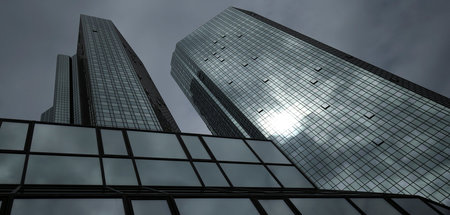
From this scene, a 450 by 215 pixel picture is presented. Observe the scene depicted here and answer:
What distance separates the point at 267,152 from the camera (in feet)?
70.8

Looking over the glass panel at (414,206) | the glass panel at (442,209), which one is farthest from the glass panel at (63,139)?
the glass panel at (442,209)

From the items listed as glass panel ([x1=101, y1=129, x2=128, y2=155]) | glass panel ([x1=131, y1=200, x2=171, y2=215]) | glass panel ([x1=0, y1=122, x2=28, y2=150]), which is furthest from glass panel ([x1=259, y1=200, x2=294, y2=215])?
glass panel ([x1=0, y1=122, x2=28, y2=150])

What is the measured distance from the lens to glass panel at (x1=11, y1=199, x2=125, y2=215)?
9.70 m

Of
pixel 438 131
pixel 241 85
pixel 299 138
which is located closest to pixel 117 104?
pixel 241 85

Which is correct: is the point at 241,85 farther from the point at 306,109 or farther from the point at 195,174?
the point at 195,174

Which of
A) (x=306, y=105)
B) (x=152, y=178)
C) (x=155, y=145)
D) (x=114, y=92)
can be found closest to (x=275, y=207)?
(x=152, y=178)

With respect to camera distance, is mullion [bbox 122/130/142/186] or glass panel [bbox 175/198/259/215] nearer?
glass panel [bbox 175/198/259/215]

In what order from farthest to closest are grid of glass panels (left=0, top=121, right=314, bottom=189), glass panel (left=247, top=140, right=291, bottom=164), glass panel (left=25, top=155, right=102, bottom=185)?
glass panel (left=247, top=140, right=291, bottom=164), grid of glass panels (left=0, top=121, right=314, bottom=189), glass panel (left=25, top=155, right=102, bottom=185)

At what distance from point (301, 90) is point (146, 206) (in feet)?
→ 322

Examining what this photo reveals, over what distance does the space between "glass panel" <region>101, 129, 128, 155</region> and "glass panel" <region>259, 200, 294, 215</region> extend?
266 inches

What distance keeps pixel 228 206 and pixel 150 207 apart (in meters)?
Result: 3.03

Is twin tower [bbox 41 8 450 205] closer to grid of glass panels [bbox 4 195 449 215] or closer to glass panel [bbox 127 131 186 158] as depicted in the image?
grid of glass panels [bbox 4 195 449 215]

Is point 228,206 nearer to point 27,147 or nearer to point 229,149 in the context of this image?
A: point 229,149

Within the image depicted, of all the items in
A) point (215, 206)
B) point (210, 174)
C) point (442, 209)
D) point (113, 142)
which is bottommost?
point (442, 209)
